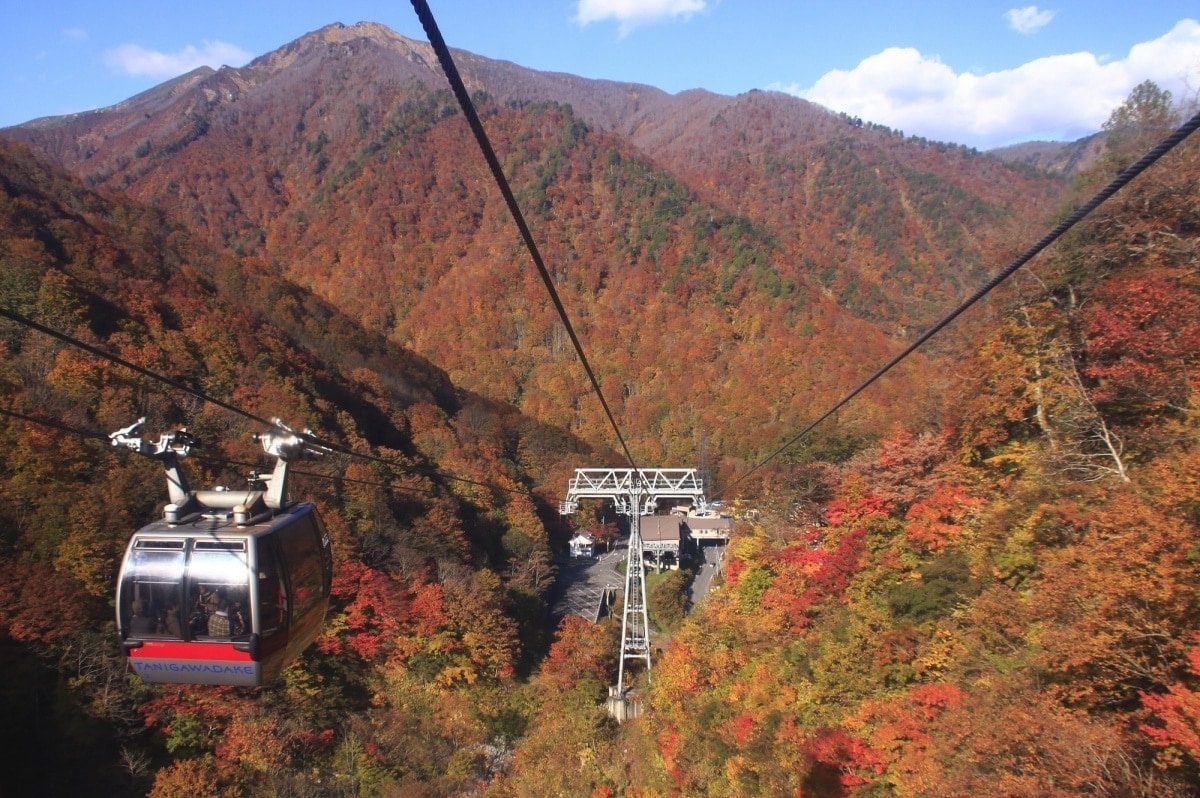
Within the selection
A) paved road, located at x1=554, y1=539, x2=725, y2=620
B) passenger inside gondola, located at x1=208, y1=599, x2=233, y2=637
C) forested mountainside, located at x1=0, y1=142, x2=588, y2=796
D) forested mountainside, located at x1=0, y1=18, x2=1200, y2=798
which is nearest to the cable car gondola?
passenger inside gondola, located at x1=208, y1=599, x2=233, y2=637

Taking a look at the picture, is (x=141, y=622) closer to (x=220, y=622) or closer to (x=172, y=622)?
(x=172, y=622)

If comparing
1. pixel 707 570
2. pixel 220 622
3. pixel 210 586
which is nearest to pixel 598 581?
pixel 707 570

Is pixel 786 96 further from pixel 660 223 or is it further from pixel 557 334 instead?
pixel 557 334

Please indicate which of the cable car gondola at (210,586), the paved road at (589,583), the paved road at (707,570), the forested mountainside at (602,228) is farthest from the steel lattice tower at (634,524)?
the cable car gondola at (210,586)

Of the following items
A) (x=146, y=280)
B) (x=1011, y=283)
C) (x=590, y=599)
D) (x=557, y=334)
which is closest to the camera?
(x=1011, y=283)

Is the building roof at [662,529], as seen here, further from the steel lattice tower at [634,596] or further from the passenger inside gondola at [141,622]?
the passenger inside gondola at [141,622]

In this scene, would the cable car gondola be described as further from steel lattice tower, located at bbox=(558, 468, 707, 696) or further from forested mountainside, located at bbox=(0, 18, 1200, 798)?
steel lattice tower, located at bbox=(558, 468, 707, 696)

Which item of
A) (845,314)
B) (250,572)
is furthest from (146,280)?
(845,314)
